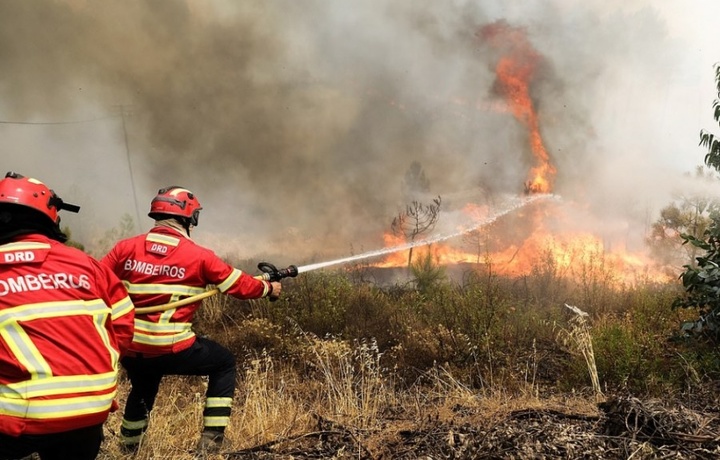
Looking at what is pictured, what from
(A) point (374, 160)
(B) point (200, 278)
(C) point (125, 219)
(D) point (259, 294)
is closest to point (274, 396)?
(D) point (259, 294)

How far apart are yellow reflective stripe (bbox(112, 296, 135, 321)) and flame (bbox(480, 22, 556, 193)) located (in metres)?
14.1

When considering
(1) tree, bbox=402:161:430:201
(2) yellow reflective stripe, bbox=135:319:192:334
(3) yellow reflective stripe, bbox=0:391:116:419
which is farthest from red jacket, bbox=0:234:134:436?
(1) tree, bbox=402:161:430:201

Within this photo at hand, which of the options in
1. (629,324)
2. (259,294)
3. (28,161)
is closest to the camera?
(259,294)

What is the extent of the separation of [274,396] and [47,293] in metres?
2.62

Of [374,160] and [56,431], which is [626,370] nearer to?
[56,431]

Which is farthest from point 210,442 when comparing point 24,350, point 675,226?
point 675,226

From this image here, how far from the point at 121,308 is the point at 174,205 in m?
1.25

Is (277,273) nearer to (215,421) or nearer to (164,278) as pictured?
(164,278)

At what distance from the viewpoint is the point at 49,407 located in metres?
1.85

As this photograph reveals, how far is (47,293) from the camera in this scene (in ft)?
6.37

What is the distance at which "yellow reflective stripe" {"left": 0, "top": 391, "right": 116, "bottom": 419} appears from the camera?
182cm

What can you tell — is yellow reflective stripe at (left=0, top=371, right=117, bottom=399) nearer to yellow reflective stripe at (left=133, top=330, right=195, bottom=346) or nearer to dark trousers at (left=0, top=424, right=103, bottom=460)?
dark trousers at (left=0, top=424, right=103, bottom=460)

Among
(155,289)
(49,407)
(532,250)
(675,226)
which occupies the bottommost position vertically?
(49,407)

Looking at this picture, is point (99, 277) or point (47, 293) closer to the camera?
point (47, 293)
